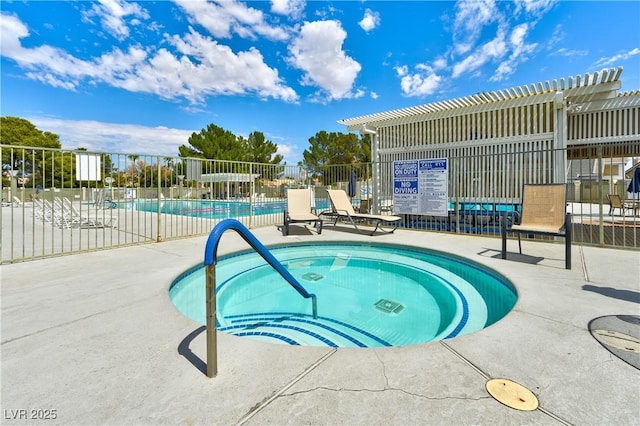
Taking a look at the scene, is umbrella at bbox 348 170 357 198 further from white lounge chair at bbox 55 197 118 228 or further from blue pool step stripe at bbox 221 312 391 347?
blue pool step stripe at bbox 221 312 391 347

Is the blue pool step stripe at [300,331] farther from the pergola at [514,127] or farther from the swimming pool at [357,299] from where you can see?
the pergola at [514,127]

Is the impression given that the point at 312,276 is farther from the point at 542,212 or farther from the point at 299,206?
the point at 542,212

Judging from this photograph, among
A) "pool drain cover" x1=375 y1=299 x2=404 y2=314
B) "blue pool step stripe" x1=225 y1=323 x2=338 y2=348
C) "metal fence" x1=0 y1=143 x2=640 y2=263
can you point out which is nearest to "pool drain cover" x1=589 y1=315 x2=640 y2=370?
"pool drain cover" x1=375 y1=299 x2=404 y2=314

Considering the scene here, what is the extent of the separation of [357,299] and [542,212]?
3416mm

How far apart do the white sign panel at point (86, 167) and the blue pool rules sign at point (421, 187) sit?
275 inches

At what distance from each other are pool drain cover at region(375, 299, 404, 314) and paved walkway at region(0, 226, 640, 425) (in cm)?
118

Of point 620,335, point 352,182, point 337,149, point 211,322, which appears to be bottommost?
point 620,335

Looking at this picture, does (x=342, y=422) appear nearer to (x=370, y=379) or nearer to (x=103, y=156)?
(x=370, y=379)

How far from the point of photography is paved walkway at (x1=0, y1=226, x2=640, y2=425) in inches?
52.2

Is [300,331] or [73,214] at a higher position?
[73,214]

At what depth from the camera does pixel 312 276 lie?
15.0ft

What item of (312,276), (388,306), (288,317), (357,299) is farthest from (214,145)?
(388,306)

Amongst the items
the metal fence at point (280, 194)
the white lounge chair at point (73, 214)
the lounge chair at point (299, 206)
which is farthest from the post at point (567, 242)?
the white lounge chair at point (73, 214)

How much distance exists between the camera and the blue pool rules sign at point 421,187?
7191 mm
